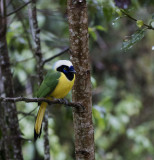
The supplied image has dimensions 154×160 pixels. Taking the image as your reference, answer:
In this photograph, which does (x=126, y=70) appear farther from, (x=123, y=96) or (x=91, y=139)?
(x=91, y=139)

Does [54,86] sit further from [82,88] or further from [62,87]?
[82,88]

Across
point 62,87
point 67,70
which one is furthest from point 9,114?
point 67,70

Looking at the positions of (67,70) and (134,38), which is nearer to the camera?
(134,38)

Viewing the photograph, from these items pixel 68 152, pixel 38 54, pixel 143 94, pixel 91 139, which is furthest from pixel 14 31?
pixel 143 94

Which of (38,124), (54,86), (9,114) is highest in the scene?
(54,86)

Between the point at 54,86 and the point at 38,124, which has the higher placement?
the point at 54,86

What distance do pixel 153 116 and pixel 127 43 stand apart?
17.3ft

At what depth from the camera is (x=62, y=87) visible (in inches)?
76.5

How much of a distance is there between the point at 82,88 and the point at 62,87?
0.36 meters

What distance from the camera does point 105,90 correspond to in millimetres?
5855

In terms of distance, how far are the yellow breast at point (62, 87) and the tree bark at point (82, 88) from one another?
0.25 m

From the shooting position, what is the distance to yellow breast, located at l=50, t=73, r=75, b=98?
1889mm

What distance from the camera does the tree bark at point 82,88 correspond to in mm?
1577

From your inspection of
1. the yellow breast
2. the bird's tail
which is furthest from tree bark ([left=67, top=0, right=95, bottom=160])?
the bird's tail
